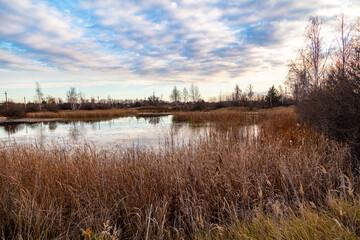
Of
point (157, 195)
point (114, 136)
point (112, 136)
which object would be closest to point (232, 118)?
point (114, 136)

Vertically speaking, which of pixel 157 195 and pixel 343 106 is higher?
pixel 343 106

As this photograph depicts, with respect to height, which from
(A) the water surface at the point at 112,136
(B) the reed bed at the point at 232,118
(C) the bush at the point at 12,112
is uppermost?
(C) the bush at the point at 12,112

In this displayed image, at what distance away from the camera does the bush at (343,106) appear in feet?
12.9

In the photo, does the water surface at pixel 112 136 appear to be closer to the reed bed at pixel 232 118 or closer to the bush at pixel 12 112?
the reed bed at pixel 232 118

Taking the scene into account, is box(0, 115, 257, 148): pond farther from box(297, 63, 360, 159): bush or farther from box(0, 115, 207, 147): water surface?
box(297, 63, 360, 159): bush

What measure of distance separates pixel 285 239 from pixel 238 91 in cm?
5824

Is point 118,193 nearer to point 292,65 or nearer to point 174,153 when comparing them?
point 174,153

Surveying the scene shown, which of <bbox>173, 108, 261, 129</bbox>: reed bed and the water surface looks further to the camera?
<bbox>173, 108, 261, 129</bbox>: reed bed

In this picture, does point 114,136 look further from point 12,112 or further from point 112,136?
point 12,112

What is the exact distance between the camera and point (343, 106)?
4148mm

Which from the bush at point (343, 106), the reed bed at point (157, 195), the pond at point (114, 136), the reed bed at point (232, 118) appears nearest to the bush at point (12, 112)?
the pond at point (114, 136)

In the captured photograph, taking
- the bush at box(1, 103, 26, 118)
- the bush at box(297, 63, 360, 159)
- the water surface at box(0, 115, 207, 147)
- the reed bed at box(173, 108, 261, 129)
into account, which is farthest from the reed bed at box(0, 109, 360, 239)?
the bush at box(1, 103, 26, 118)

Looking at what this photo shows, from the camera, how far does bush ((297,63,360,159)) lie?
394 centimetres

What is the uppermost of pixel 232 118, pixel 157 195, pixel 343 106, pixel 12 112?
pixel 12 112
